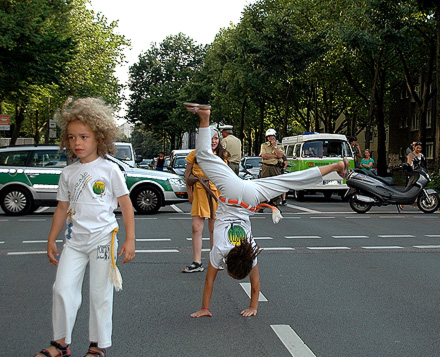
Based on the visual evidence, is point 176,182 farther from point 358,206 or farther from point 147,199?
point 358,206

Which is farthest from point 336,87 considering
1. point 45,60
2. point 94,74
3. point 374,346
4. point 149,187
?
point 374,346

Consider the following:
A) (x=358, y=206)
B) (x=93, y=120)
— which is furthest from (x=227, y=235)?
(x=358, y=206)

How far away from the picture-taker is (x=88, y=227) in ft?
13.3

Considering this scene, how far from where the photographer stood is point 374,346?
4.71 metres

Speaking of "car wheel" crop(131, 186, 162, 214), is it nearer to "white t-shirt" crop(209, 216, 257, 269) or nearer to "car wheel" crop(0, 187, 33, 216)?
"car wheel" crop(0, 187, 33, 216)

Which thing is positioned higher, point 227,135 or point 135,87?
point 135,87

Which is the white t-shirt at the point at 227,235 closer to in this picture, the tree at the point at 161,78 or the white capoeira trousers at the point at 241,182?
the white capoeira trousers at the point at 241,182

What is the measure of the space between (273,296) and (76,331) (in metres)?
2.15

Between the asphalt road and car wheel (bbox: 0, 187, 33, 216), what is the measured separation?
4762mm

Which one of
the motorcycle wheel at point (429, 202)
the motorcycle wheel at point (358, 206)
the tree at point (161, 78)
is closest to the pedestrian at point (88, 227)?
the motorcycle wheel at point (358, 206)

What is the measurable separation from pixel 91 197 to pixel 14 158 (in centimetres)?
1298

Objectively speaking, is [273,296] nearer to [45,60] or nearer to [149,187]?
[149,187]

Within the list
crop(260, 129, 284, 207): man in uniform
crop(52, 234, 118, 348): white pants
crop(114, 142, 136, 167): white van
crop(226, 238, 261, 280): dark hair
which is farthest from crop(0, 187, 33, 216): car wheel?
crop(52, 234, 118, 348): white pants

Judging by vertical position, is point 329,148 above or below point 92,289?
→ above
